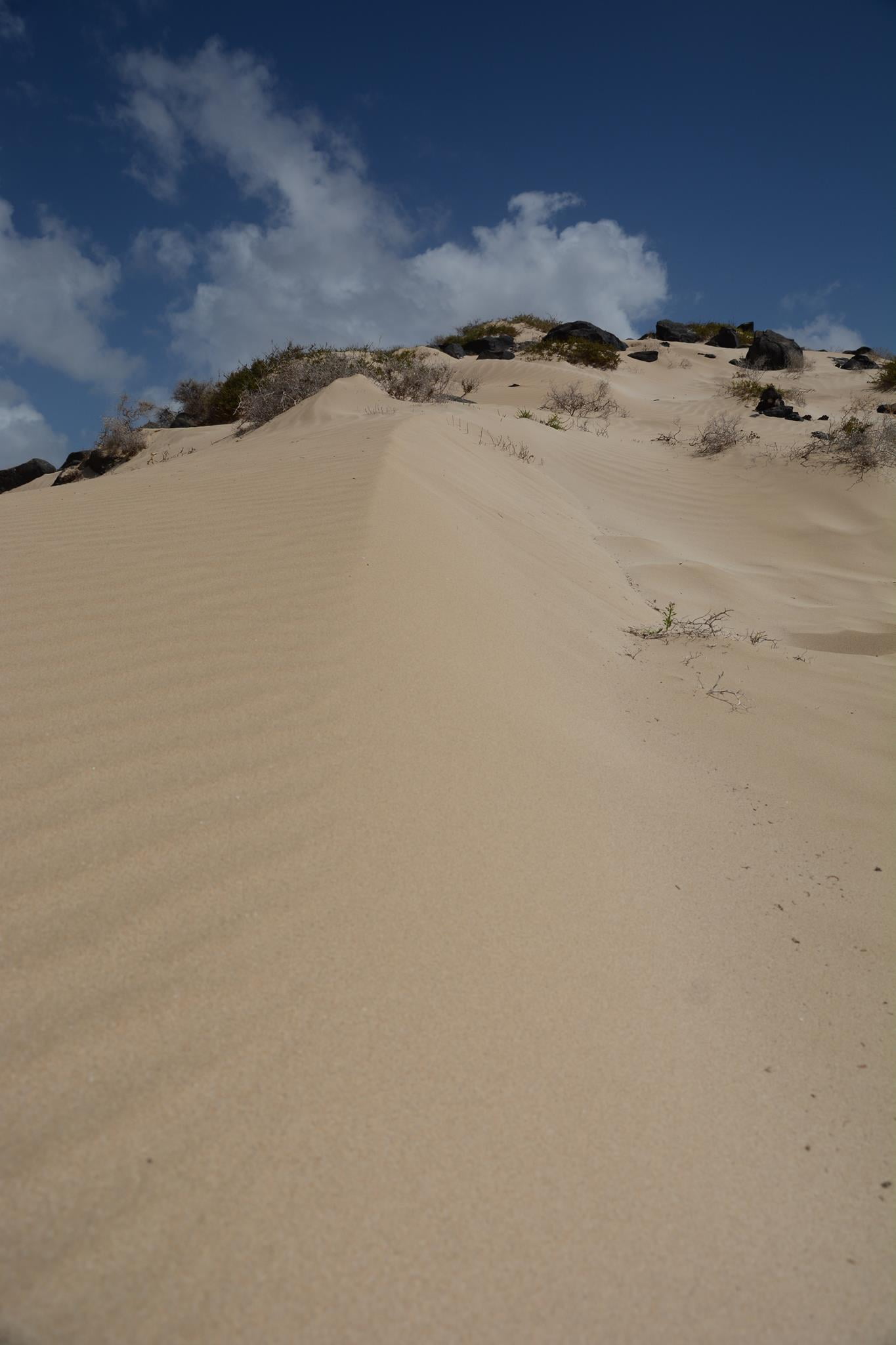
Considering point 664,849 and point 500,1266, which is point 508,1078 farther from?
point 664,849

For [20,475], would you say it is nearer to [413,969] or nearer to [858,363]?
[413,969]

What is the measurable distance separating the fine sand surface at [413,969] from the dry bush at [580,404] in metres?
10.6

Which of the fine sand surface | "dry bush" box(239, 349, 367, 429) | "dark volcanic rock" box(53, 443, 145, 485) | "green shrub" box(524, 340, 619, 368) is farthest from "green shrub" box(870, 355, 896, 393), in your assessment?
"dark volcanic rock" box(53, 443, 145, 485)

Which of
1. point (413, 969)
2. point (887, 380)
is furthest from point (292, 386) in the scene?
point (887, 380)

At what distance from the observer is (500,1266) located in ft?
3.53

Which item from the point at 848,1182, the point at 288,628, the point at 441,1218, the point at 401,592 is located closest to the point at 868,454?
the point at 401,592

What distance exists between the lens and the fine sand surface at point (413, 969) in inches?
41.8

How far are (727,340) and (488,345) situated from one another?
26.5ft

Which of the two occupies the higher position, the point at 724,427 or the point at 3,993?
the point at 724,427

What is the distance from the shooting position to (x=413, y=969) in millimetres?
1491

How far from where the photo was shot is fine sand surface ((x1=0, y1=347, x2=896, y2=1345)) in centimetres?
106

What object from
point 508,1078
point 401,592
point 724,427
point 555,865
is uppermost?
point 724,427

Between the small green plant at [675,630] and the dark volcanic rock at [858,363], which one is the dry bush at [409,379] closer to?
the small green plant at [675,630]

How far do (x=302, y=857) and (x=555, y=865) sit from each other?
690 millimetres
